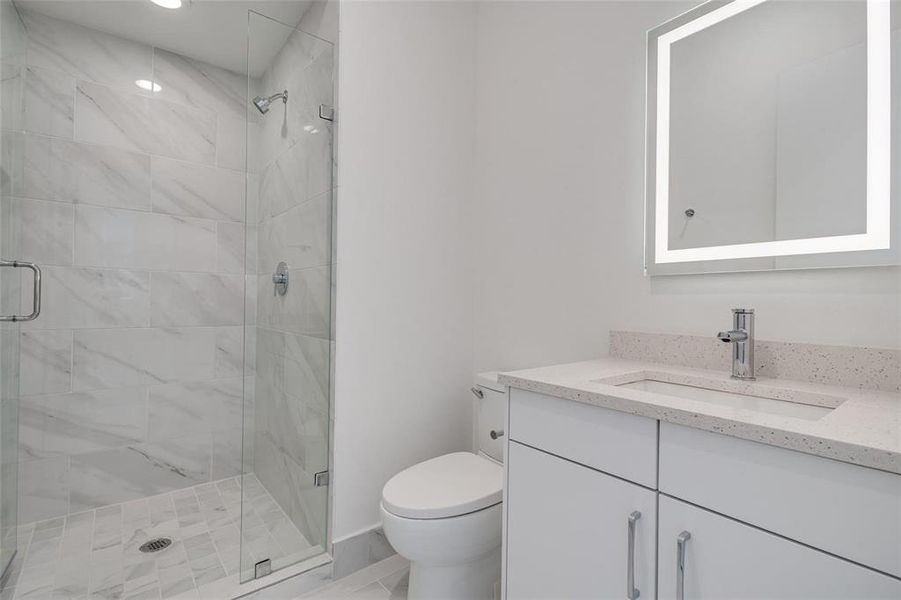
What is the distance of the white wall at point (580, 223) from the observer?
1.18 metres

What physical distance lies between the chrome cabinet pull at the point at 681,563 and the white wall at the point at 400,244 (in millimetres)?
1218

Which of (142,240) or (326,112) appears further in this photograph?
(142,240)

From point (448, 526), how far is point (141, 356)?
1.97m

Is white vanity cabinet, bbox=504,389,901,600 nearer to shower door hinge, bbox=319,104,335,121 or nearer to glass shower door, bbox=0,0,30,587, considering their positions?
shower door hinge, bbox=319,104,335,121

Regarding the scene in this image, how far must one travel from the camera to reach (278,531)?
1.67 metres

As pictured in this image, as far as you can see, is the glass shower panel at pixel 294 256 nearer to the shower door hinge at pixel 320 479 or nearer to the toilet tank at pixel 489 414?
the shower door hinge at pixel 320 479

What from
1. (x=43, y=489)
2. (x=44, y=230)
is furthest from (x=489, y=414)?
(x=44, y=230)

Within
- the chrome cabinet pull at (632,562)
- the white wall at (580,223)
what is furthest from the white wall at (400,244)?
the chrome cabinet pull at (632,562)

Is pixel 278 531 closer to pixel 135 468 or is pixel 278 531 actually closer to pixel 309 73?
pixel 135 468

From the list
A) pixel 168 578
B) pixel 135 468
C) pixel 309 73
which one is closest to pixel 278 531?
pixel 168 578

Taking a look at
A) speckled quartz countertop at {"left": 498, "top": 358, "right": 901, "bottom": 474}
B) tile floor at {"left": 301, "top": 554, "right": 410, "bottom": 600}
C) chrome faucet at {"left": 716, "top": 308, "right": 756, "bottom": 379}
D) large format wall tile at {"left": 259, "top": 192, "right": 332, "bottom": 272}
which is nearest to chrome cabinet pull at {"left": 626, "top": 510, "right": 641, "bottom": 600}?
speckled quartz countertop at {"left": 498, "top": 358, "right": 901, "bottom": 474}

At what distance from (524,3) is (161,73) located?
6.42ft

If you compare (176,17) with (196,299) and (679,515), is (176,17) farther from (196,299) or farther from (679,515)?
(679,515)

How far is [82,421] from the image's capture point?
2.19 m
